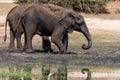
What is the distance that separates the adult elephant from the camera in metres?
23.6

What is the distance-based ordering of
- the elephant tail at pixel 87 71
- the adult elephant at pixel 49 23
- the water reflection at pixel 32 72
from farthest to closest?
the adult elephant at pixel 49 23, the elephant tail at pixel 87 71, the water reflection at pixel 32 72

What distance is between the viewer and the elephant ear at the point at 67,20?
931 inches

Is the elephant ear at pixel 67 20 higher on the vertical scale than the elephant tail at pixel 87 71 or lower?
higher

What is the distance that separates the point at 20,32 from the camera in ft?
79.5

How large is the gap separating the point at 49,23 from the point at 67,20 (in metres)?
0.60

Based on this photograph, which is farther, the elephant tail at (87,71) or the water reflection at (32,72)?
the elephant tail at (87,71)

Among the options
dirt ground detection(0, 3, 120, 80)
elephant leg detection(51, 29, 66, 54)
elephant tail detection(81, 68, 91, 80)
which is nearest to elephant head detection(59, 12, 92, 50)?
elephant leg detection(51, 29, 66, 54)

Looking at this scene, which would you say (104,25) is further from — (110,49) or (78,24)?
(78,24)

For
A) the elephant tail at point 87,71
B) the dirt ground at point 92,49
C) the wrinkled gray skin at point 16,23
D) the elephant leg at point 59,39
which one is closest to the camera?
the elephant tail at point 87,71

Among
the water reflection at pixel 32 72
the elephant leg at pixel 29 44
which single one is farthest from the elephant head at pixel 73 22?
the water reflection at pixel 32 72

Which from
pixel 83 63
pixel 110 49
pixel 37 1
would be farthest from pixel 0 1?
pixel 83 63

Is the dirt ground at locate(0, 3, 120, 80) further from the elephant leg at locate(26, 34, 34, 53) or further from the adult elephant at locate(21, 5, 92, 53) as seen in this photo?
the adult elephant at locate(21, 5, 92, 53)

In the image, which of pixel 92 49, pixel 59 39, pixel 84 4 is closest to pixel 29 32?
pixel 59 39

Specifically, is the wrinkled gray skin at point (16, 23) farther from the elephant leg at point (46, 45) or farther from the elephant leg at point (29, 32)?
the elephant leg at point (29, 32)
